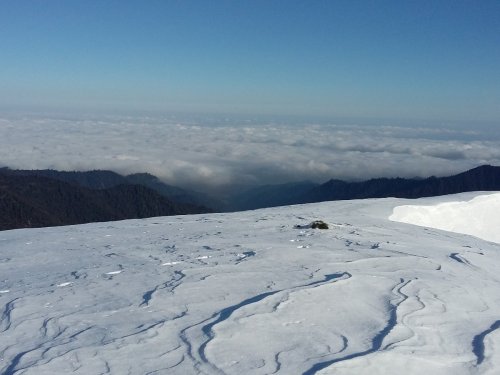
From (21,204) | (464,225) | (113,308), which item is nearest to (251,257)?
(113,308)

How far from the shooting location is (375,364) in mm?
6012

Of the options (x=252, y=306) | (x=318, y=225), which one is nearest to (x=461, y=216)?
(x=318, y=225)

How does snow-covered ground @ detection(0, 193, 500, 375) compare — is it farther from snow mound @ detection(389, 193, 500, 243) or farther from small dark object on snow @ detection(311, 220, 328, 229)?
snow mound @ detection(389, 193, 500, 243)

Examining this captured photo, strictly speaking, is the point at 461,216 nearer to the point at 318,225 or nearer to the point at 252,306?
the point at 318,225

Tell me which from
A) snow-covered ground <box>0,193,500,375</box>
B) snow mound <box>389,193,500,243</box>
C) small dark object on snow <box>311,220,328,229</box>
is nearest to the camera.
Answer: snow-covered ground <box>0,193,500,375</box>

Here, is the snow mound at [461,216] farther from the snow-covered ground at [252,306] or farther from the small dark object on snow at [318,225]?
the snow-covered ground at [252,306]

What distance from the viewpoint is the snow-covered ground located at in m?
6.20

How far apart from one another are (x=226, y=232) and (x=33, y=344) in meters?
10.7

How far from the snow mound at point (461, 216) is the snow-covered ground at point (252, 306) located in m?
8.36

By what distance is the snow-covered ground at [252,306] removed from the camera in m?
6.20

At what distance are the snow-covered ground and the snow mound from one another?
8.36m

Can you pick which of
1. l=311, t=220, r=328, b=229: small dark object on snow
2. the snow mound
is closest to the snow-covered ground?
l=311, t=220, r=328, b=229: small dark object on snow

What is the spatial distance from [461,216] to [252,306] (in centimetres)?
2136

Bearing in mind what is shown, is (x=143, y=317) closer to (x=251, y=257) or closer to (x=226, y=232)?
(x=251, y=257)
